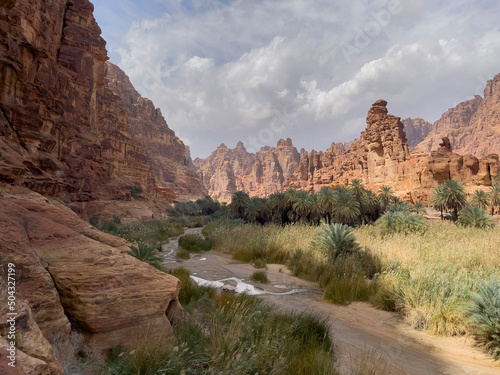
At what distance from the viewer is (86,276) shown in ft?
9.34

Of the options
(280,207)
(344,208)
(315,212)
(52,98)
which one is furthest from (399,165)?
(52,98)

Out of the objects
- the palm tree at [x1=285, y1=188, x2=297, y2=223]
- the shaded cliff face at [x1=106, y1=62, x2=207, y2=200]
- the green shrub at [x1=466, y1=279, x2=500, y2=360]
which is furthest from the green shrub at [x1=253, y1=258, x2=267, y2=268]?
the shaded cliff face at [x1=106, y1=62, x2=207, y2=200]

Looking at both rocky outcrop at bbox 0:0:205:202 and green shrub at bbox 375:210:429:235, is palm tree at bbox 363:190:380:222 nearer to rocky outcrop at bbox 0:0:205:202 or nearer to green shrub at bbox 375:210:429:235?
green shrub at bbox 375:210:429:235

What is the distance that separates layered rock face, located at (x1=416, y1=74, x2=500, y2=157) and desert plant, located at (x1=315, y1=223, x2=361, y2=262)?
110 m

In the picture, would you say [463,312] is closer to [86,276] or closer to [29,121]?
[86,276]

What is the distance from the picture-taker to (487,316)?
155 inches

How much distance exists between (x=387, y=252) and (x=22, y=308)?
9679 millimetres

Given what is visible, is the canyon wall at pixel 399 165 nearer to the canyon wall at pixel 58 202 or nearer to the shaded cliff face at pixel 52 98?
the shaded cliff face at pixel 52 98

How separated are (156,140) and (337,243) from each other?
109036mm

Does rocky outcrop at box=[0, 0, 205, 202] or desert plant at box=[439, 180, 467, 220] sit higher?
rocky outcrop at box=[0, 0, 205, 202]

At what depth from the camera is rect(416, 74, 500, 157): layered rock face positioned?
11625 centimetres

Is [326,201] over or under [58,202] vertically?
under

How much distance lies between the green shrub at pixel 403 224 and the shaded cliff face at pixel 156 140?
81.1 m

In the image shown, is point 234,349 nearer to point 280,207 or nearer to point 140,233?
point 140,233
